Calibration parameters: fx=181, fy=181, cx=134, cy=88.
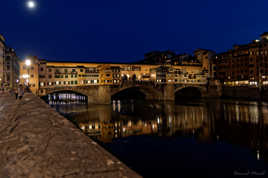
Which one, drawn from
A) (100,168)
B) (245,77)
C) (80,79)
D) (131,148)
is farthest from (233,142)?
(245,77)

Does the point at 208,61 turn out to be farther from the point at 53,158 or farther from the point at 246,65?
the point at 53,158

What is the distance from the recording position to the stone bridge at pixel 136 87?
197ft

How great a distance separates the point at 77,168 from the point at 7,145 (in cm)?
174

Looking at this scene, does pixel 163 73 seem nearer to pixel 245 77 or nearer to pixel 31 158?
pixel 245 77

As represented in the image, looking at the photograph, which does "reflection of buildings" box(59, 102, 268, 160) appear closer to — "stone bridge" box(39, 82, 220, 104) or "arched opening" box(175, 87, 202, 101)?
"stone bridge" box(39, 82, 220, 104)

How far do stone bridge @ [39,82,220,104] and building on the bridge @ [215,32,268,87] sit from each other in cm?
1250

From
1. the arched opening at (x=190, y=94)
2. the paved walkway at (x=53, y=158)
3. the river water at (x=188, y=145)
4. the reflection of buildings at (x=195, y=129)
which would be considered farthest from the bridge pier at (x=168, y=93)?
the paved walkway at (x=53, y=158)

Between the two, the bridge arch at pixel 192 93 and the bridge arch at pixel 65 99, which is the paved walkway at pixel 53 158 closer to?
the bridge arch at pixel 65 99

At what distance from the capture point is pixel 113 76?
66.8 metres

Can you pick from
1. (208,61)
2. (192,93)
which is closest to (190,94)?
(192,93)

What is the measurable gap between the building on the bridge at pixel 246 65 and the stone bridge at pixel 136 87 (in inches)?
492

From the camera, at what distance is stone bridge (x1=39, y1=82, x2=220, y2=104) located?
60156 millimetres

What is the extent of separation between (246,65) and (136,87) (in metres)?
53.0

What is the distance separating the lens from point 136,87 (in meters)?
73.4
